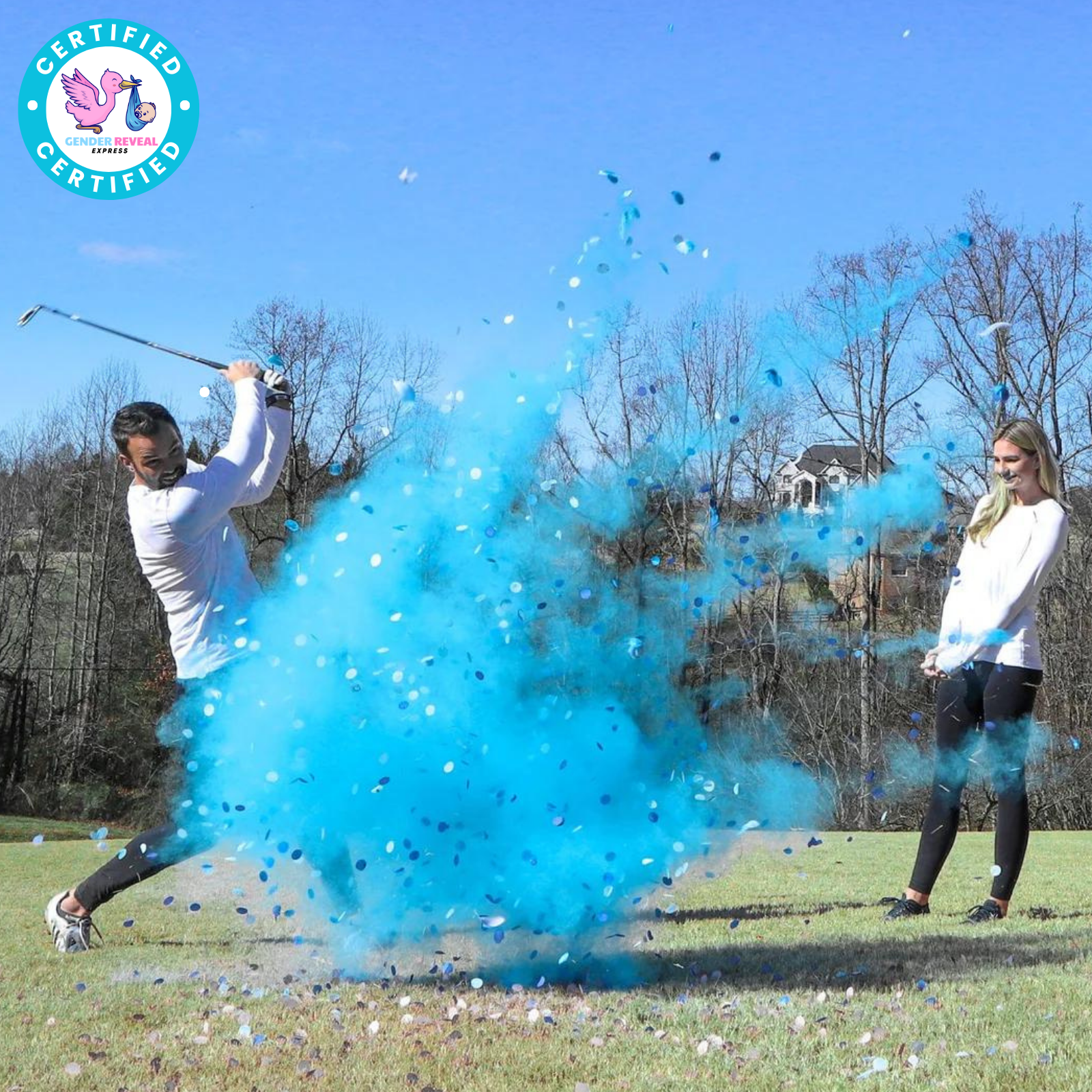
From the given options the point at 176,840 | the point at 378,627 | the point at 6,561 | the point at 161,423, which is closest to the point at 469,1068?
the point at 378,627

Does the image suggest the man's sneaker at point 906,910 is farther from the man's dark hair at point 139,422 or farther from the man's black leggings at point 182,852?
the man's dark hair at point 139,422

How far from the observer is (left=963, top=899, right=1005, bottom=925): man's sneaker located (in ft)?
17.5

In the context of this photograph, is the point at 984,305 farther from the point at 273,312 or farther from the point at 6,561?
the point at 6,561

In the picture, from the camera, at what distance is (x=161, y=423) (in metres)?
4.39

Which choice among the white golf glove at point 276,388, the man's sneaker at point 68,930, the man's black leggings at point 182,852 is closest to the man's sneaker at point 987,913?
the man's black leggings at point 182,852

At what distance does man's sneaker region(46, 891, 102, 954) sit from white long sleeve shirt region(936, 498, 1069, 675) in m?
3.71

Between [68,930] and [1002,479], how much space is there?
4313mm

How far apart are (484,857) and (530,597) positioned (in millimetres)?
839

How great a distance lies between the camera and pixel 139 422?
436cm

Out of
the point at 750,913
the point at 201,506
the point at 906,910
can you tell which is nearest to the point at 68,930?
the point at 201,506

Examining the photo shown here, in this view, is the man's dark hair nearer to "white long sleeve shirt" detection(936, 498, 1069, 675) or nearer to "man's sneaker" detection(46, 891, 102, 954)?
"man's sneaker" detection(46, 891, 102, 954)

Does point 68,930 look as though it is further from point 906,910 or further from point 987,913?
point 987,913

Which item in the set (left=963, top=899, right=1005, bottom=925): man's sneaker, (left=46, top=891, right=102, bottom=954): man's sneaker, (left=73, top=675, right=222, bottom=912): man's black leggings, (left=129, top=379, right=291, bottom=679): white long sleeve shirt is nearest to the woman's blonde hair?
(left=963, top=899, right=1005, bottom=925): man's sneaker

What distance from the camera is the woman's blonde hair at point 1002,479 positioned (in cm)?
508
